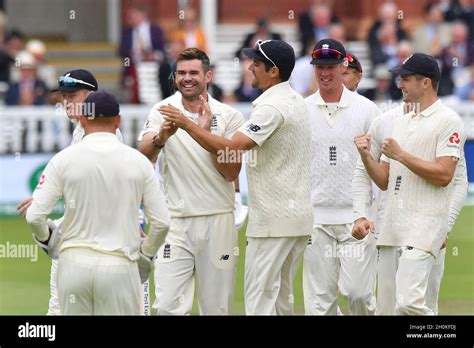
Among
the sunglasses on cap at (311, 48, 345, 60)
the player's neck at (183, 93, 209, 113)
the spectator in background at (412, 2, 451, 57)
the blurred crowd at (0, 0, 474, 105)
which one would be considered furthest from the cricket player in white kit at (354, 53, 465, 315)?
the spectator in background at (412, 2, 451, 57)

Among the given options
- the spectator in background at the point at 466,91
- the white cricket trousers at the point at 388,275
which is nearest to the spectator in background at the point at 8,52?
the spectator in background at the point at 466,91

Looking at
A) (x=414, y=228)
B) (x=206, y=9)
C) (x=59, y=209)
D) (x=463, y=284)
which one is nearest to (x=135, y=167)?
(x=414, y=228)

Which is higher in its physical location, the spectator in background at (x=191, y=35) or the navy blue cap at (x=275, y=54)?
the navy blue cap at (x=275, y=54)

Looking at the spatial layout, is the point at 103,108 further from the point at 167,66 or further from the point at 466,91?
the point at 466,91

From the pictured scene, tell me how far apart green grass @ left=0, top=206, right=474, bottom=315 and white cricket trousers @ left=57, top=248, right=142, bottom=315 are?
13.2ft

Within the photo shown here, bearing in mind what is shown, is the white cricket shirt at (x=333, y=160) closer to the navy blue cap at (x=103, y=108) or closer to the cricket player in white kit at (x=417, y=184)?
the cricket player in white kit at (x=417, y=184)

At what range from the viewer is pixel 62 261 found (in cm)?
922

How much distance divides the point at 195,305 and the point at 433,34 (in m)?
12.7

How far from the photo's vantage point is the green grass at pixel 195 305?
13.6m

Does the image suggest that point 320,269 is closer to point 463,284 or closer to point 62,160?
point 62,160

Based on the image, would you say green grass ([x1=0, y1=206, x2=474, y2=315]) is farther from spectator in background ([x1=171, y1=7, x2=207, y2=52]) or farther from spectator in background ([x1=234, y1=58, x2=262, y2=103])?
spectator in background ([x1=171, y1=7, x2=207, y2=52])

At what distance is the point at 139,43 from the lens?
25359 mm

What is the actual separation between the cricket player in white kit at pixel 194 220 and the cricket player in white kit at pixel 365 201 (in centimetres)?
98

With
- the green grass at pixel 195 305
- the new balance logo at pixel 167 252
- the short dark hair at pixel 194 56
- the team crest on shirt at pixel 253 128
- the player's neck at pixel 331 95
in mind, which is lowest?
the green grass at pixel 195 305
